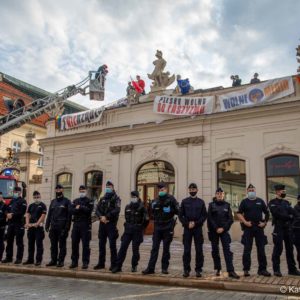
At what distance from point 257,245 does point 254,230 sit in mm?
303

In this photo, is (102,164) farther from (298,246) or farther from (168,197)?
(298,246)

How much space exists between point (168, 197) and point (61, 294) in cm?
300

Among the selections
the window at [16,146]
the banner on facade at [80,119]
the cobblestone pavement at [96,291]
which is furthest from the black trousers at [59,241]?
the window at [16,146]

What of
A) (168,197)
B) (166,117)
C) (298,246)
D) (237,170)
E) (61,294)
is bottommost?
(61,294)

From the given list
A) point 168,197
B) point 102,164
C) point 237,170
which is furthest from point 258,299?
point 102,164

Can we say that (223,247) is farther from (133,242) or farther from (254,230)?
(133,242)

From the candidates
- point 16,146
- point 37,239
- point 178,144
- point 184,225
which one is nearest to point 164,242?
point 184,225

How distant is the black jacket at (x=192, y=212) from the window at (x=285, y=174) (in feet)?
26.7

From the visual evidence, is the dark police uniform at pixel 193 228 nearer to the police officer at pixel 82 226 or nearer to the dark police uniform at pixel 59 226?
the police officer at pixel 82 226

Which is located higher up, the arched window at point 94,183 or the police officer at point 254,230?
the arched window at point 94,183

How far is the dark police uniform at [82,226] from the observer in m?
9.16

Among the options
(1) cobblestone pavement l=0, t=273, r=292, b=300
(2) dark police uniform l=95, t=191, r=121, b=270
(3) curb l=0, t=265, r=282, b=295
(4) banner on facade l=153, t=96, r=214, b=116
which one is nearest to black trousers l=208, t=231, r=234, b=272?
(3) curb l=0, t=265, r=282, b=295

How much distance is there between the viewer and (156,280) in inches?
301

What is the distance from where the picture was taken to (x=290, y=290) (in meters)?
6.52
